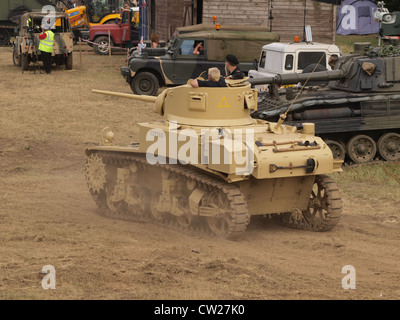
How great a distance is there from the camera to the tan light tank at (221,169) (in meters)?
10.4

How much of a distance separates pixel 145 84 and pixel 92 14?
19213 millimetres

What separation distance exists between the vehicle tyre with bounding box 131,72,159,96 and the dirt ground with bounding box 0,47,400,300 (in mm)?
7831

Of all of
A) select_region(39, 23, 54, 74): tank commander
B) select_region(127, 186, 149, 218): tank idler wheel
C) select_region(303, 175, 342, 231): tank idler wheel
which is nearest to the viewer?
select_region(303, 175, 342, 231): tank idler wheel

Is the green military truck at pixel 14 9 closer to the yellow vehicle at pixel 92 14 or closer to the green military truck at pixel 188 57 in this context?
the yellow vehicle at pixel 92 14

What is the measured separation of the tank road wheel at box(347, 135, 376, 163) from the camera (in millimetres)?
16281

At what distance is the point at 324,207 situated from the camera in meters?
11.3

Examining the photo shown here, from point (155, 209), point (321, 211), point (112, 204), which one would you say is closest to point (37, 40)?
point (112, 204)

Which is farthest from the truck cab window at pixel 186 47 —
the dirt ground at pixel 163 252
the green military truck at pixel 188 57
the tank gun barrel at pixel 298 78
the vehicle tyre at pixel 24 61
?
the vehicle tyre at pixel 24 61

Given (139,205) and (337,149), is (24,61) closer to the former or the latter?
(337,149)

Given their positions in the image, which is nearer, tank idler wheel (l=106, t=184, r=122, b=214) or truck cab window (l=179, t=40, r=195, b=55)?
tank idler wheel (l=106, t=184, r=122, b=214)

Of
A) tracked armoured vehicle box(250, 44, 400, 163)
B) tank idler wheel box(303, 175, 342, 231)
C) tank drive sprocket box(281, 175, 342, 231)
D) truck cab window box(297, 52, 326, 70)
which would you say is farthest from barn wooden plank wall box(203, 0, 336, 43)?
tank idler wheel box(303, 175, 342, 231)

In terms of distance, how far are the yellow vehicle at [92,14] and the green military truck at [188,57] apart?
15.1 m

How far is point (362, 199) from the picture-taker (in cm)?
1359

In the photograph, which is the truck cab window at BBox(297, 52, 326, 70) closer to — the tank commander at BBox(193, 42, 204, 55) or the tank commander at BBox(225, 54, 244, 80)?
the tank commander at BBox(193, 42, 204, 55)
